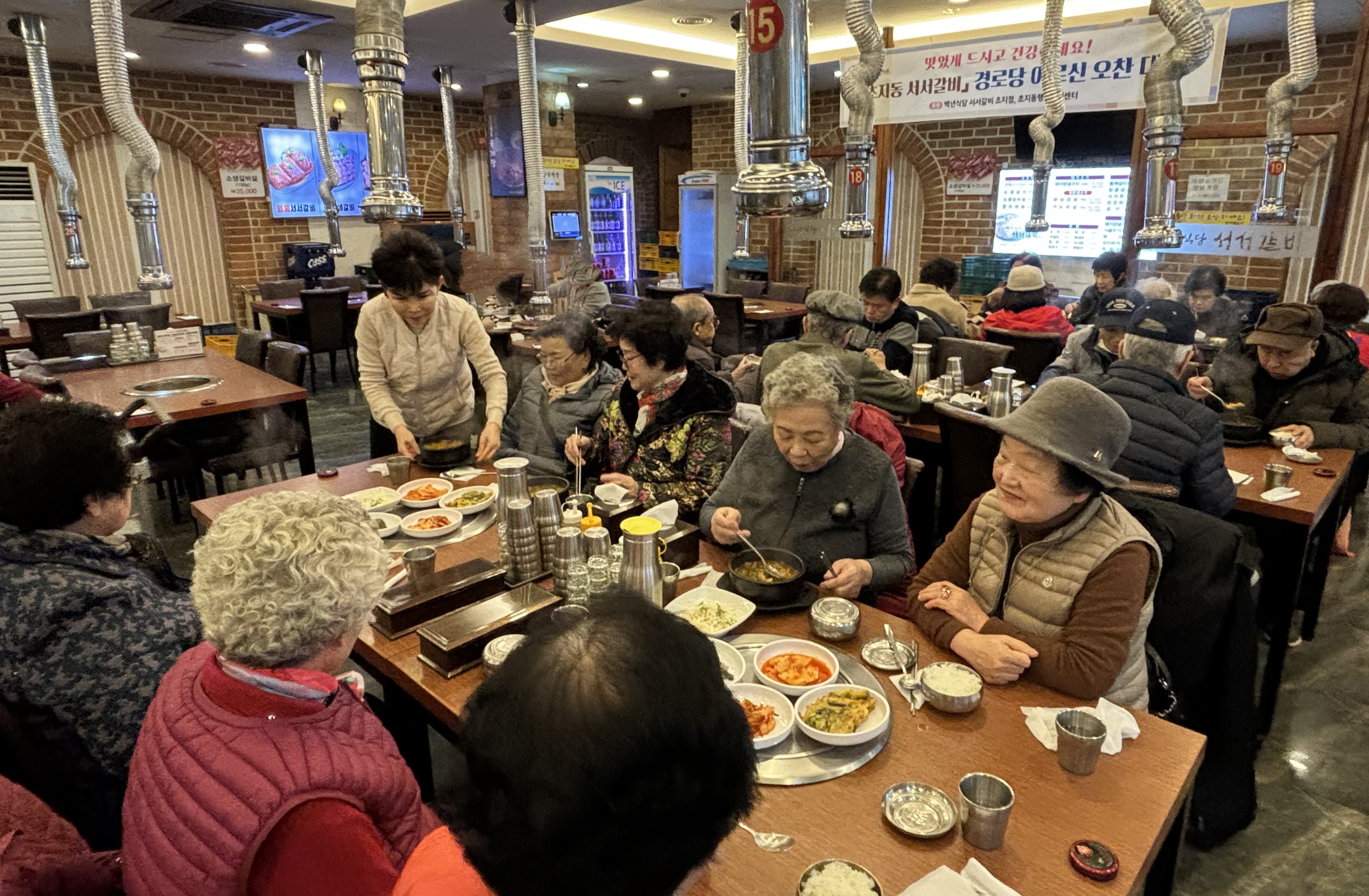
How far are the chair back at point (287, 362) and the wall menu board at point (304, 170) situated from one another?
4847 mm

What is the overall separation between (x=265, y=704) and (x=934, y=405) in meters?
3.35

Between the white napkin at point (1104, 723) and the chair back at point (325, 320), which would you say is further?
the chair back at point (325, 320)

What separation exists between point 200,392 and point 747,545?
3.52m

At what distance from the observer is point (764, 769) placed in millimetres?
1457

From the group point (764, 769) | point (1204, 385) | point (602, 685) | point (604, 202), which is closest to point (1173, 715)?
point (764, 769)

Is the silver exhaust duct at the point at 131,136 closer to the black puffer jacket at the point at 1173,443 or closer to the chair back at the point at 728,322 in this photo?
the black puffer jacket at the point at 1173,443

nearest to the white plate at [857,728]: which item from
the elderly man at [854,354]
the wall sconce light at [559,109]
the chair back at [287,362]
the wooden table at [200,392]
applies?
the elderly man at [854,354]

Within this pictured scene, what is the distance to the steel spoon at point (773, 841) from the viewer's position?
127 centimetres

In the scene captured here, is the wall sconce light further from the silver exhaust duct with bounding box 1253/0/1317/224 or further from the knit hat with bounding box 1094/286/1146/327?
the silver exhaust duct with bounding box 1253/0/1317/224

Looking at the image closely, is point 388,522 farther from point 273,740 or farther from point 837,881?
point 837,881

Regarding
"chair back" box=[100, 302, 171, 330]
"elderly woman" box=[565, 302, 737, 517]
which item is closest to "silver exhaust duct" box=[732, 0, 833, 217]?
"elderly woman" box=[565, 302, 737, 517]

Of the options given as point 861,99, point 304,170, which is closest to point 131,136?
point 861,99

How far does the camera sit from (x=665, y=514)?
2.27 m

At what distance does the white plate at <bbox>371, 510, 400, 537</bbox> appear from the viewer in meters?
2.49
